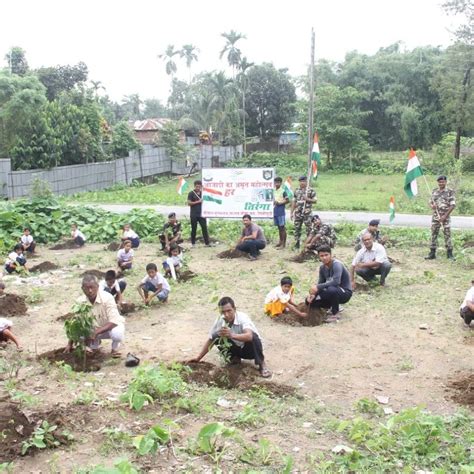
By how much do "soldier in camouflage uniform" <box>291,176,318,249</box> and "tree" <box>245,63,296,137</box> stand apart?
35744 mm

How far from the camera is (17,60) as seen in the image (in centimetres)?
3531

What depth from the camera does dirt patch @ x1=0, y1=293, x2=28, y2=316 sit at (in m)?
8.74

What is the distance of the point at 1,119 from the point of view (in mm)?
25406

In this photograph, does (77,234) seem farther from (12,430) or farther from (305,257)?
(12,430)

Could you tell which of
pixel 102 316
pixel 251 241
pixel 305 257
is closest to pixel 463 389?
pixel 102 316

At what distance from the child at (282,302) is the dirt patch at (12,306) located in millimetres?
3666

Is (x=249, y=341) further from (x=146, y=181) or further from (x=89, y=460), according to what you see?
(x=146, y=181)

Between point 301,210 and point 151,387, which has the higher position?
point 301,210

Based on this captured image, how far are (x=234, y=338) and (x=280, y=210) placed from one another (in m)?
8.17

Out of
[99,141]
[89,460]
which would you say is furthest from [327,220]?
[99,141]

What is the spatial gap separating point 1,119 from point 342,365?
2281 centimetres

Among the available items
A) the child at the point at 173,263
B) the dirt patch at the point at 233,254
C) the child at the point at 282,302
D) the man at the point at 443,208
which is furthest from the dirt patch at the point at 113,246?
the man at the point at 443,208

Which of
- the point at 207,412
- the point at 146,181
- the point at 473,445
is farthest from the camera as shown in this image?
the point at 146,181

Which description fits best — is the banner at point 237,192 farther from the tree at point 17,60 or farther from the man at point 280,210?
the tree at point 17,60
